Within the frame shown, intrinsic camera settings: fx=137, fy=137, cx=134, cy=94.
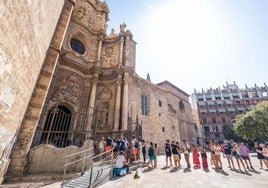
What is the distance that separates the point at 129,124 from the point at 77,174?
251 inches

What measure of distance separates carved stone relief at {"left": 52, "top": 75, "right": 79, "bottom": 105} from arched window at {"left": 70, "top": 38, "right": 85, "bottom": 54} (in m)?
3.22

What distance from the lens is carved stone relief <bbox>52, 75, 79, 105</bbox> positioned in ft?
32.4

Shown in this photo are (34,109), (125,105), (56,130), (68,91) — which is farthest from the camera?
(125,105)

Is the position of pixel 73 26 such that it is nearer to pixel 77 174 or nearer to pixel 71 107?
pixel 71 107

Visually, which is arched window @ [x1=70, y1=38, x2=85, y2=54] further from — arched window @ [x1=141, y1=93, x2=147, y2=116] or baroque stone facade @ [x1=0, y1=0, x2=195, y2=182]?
arched window @ [x1=141, y1=93, x2=147, y2=116]

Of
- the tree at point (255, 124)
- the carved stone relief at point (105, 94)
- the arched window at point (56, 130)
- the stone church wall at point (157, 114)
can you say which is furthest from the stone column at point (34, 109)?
the tree at point (255, 124)

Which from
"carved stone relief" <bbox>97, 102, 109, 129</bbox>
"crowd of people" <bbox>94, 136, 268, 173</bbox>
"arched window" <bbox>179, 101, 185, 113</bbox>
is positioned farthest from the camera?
"arched window" <bbox>179, 101, 185, 113</bbox>

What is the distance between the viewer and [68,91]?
1054 cm

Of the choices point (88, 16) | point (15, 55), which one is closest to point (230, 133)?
point (88, 16)

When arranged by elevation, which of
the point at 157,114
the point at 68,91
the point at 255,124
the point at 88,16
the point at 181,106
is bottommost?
the point at 255,124

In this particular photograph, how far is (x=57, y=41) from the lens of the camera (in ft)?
25.1

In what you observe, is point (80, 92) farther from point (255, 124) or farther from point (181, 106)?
point (255, 124)

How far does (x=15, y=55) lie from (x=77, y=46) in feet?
33.5

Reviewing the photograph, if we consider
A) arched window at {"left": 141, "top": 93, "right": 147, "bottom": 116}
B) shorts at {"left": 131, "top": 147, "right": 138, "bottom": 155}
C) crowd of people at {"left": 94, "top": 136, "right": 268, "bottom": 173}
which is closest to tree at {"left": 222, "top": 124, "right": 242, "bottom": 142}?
arched window at {"left": 141, "top": 93, "right": 147, "bottom": 116}
